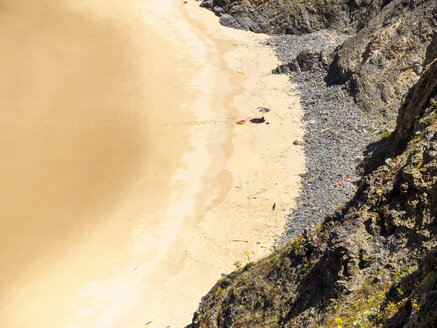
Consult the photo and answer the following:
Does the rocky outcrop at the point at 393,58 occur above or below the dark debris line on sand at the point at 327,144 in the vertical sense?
above

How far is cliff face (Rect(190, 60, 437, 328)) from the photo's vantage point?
25.8 feet

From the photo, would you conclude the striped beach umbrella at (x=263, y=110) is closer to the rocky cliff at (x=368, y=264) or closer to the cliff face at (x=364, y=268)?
the rocky cliff at (x=368, y=264)

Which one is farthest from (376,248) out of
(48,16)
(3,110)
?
(48,16)

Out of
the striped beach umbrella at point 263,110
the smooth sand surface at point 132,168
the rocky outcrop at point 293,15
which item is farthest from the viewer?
the rocky outcrop at point 293,15

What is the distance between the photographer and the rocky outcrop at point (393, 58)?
27.2 m

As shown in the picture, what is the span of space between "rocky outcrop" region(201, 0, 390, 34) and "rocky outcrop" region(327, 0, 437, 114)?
26.2 feet

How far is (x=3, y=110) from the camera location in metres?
30.2

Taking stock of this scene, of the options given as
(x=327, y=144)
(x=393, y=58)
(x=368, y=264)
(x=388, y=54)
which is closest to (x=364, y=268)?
(x=368, y=264)

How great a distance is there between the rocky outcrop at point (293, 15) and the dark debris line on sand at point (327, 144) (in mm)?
5891

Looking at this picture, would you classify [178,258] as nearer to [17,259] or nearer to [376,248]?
[17,259]

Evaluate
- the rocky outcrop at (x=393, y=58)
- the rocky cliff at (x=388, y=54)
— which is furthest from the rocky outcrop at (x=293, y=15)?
the rocky outcrop at (x=393, y=58)

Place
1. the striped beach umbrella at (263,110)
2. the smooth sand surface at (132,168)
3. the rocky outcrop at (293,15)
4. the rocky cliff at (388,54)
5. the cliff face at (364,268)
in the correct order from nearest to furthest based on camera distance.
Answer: the cliff face at (364,268), the smooth sand surface at (132,168), the rocky cliff at (388,54), the striped beach umbrella at (263,110), the rocky outcrop at (293,15)

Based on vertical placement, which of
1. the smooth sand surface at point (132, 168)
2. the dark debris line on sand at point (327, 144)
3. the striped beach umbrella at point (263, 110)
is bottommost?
the smooth sand surface at point (132, 168)

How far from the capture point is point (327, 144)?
2514cm
